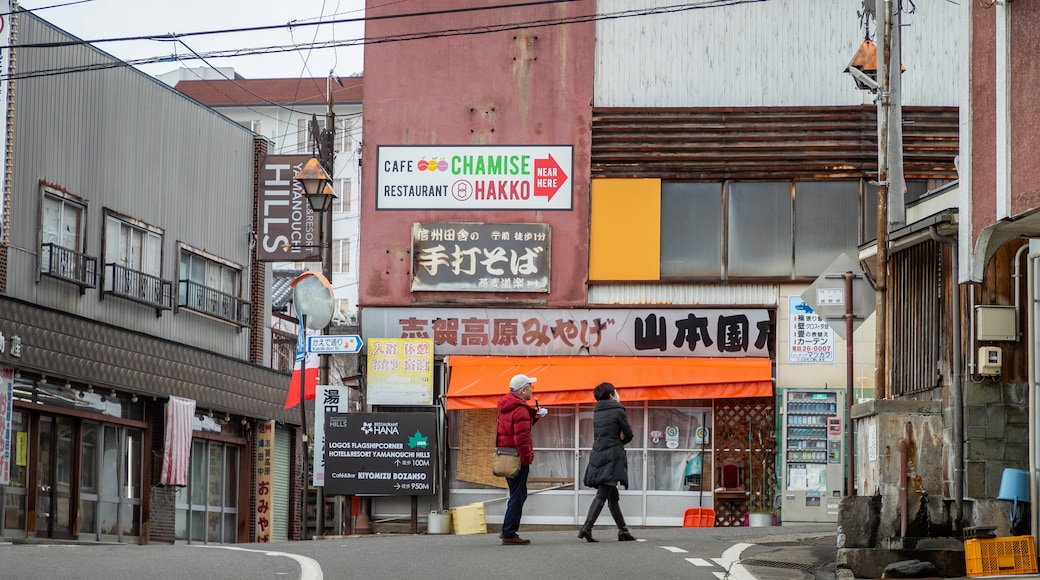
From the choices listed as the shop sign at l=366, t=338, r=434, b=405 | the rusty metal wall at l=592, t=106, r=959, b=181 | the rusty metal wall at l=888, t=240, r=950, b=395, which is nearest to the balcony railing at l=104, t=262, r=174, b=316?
the shop sign at l=366, t=338, r=434, b=405

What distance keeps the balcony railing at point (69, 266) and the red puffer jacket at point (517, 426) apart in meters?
12.6

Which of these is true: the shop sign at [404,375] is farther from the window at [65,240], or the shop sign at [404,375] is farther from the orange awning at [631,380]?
the window at [65,240]

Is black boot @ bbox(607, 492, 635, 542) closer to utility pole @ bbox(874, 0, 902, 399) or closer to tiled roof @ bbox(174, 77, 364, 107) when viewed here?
utility pole @ bbox(874, 0, 902, 399)

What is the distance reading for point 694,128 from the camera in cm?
2617

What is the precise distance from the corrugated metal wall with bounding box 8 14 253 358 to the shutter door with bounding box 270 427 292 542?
284 centimetres

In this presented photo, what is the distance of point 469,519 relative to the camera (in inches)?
981

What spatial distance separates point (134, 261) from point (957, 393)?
1889cm

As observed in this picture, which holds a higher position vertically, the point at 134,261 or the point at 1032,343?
the point at 134,261

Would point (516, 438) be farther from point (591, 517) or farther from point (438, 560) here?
point (438, 560)

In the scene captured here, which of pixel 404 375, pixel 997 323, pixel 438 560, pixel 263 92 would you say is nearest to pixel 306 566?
pixel 438 560

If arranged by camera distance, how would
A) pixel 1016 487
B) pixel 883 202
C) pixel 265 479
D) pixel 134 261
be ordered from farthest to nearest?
pixel 265 479 → pixel 134 261 → pixel 883 202 → pixel 1016 487

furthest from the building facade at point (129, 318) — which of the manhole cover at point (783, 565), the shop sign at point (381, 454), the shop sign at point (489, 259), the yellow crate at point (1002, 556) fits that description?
the yellow crate at point (1002, 556)

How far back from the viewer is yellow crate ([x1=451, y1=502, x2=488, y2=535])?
2481 cm

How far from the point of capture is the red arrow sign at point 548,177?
26188mm
